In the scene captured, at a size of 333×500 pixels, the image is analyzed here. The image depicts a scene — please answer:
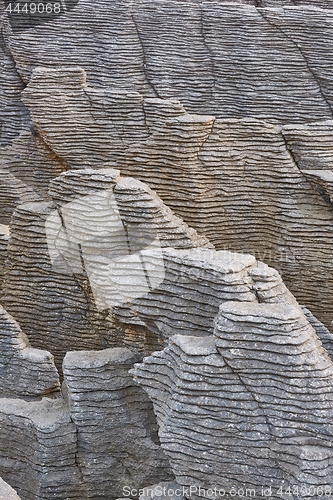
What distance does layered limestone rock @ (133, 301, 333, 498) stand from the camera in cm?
988

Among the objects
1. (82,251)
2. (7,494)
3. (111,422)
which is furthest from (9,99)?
(7,494)

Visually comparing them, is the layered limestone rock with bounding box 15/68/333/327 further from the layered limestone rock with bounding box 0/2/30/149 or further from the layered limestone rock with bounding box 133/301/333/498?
the layered limestone rock with bounding box 133/301/333/498

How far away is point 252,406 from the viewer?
1015cm

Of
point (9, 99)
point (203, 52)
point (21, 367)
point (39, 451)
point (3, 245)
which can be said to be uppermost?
point (203, 52)

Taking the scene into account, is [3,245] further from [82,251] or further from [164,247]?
[164,247]

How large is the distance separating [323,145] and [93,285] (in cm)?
546

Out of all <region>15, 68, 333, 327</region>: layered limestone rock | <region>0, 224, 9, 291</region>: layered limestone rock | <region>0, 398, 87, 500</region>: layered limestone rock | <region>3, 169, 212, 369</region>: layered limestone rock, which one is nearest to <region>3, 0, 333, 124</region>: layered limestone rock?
<region>15, 68, 333, 327</region>: layered limestone rock

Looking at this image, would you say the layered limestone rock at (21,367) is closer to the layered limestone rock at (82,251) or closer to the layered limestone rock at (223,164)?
the layered limestone rock at (82,251)

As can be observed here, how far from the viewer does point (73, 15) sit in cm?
1698

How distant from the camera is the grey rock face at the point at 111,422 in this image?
1259 cm

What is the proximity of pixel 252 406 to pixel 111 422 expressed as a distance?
337 cm

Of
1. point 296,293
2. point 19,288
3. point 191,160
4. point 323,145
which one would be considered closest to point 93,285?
point 19,288

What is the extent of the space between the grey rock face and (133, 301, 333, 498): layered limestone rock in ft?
6.90

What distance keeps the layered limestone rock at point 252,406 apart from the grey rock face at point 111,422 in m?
2.10
